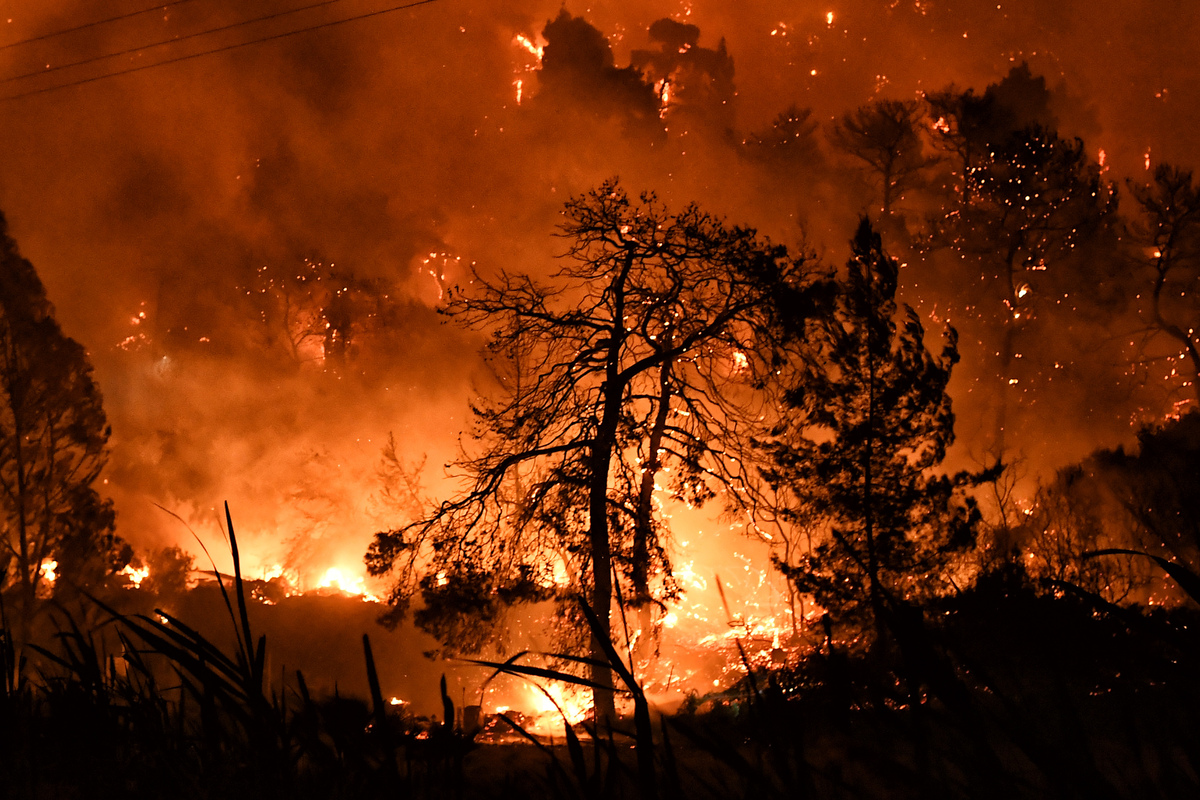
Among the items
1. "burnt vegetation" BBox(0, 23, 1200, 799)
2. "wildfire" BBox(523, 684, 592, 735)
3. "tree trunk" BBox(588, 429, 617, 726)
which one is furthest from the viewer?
"wildfire" BBox(523, 684, 592, 735)

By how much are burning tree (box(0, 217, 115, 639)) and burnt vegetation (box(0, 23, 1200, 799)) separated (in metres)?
0.09

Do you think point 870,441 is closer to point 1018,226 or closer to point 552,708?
point 552,708

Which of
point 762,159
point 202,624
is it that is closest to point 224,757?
point 202,624

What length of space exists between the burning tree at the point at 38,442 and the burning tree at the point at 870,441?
1732cm

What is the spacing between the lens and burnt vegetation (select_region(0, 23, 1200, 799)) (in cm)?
218

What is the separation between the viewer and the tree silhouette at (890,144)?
94.8 ft

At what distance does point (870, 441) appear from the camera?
1140 centimetres

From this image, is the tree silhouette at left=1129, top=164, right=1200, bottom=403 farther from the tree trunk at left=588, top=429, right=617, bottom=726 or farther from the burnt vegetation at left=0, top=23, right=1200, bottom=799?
the tree trunk at left=588, top=429, right=617, bottom=726

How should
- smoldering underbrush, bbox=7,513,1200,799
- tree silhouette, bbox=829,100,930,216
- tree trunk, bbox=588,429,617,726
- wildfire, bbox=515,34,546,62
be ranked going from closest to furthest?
smoldering underbrush, bbox=7,513,1200,799 → tree trunk, bbox=588,429,617,726 → tree silhouette, bbox=829,100,930,216 → wildfire, bbox=515,34,546,62

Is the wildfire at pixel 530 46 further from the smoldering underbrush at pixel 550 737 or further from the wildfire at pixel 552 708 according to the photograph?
the smoldering underbrush at pixel 550 737

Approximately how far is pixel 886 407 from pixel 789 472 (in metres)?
1.70

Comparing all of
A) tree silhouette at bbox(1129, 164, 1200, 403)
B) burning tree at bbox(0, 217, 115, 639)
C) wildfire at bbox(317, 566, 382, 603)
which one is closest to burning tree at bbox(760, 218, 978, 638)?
burning tree at bbox(0, 217, 115, 639)

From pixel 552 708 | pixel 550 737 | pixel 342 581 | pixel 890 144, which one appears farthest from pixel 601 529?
pixel 890 144

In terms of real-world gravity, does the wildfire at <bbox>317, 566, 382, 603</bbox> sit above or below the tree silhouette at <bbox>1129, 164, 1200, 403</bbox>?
below
